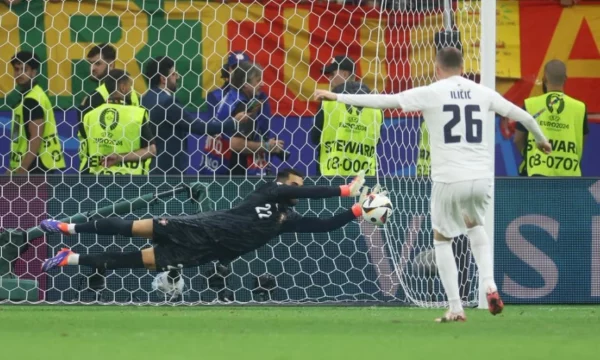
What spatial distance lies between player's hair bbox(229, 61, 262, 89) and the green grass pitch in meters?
2.03

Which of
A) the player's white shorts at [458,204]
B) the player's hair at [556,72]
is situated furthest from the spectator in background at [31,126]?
the player's hair at [556,72]

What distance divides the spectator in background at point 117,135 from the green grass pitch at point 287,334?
1.43 meters

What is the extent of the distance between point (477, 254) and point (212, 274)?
287 cm

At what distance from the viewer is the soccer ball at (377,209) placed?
1079 cm

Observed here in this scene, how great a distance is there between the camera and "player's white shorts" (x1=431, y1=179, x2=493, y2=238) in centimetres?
933

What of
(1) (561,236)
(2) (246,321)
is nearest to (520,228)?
(1) (561,236)

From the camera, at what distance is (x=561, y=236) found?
39.3 ft

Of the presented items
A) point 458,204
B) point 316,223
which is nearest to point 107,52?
point 316,223

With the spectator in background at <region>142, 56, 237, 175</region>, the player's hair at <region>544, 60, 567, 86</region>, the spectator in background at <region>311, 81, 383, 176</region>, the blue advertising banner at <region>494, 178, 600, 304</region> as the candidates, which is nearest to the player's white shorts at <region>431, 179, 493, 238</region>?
the blue advertising banner at <region>494, 178, 600, 304</region>

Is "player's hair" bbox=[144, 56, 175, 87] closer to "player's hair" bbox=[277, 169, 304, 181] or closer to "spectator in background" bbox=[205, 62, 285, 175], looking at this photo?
"spectator in background" bbox=[205, 62, 285, 175]

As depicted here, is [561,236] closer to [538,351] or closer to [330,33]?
[330,33]

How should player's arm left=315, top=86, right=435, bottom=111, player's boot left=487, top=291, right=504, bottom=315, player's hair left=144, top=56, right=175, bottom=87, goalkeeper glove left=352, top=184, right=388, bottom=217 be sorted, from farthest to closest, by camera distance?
player's hair left=144, top=56, right=175, bottom=87
goalkeeper glove left=352, top=184, right=388, bottom=217
player's arm left=315, top=86, right=435, bottom=111
player's boot left=487, top=291, right=504, bottom=315

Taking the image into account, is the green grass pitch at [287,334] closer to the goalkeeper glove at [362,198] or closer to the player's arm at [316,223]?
the player's arm at [316,223]

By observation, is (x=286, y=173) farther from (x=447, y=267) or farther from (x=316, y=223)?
(x=447, y=267)
